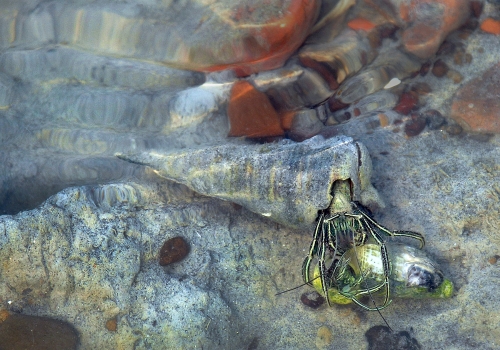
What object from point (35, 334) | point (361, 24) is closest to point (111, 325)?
point (35, 334)

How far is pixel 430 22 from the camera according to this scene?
4.70m

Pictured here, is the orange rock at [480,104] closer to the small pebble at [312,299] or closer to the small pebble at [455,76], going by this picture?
the small pebble at [455,76]

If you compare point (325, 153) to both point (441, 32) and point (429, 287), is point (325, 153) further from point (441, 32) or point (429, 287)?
point (441, 32)

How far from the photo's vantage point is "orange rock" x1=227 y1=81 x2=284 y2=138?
445 centimetres

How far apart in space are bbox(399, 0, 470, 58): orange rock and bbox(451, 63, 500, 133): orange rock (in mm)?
638

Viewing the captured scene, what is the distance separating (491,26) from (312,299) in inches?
153

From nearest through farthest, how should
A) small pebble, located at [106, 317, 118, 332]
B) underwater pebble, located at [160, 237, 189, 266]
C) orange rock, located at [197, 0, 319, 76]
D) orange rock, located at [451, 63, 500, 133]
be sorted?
small pebble, located at [106, 317, 118, 332]
underwater pebble, located at [160, 237, 189, 266]
orange rock, located at [451, 63, 500, 133]
orange rock, located at [197, 0, 319, 76]

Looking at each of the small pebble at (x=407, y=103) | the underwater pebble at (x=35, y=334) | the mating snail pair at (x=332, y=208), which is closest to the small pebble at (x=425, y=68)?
the small pebble at (x=407, y=103)

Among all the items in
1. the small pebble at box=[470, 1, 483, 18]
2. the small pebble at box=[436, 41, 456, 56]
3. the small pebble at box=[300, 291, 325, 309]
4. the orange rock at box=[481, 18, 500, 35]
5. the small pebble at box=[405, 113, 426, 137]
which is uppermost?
the small pebble at box=[470, 1, 483, 18]

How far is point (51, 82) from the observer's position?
15.4ft

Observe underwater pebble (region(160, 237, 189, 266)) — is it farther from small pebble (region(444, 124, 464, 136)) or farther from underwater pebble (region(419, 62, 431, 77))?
underwater pebble (region(419, 62, 431, 77))

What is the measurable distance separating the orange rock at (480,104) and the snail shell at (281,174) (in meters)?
1.58

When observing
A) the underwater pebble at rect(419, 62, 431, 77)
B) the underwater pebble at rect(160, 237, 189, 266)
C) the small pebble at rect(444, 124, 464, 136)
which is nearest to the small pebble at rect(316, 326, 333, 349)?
the underwater pebble at rect(160, 237, 189, 266)

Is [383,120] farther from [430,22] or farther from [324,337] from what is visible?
[324,337]
